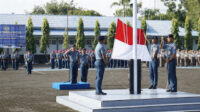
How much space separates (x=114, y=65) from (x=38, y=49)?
63.5 feet

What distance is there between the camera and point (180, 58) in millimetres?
43375

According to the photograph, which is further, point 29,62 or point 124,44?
point 29,62

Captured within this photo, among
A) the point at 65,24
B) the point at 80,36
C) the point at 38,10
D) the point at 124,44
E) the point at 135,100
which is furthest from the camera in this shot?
the point at 38,10

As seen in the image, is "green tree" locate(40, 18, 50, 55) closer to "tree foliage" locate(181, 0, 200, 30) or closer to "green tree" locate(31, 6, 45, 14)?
"tree foliage" locate(181, 0, 200, 30)

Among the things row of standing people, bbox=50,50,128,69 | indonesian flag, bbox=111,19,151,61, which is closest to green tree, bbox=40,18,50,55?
row of standing people, bbox=50,50,128,69

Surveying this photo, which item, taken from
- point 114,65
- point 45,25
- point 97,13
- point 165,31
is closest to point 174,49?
point 114,65

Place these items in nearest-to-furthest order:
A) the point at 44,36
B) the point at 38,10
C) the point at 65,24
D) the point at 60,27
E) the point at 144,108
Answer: the point at 144,108, the point at 44,36, the point at 60,27, the point at 65,24, the point at 38,10

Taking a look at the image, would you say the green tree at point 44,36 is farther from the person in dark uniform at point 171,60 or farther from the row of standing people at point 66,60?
the person in dark uniform at point 171,60

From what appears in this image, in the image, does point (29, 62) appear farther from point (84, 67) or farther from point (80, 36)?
point (80, 36)

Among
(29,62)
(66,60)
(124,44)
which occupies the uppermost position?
(124,44)

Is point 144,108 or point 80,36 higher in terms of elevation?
point 80,36

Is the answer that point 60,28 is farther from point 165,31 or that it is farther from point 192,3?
point 192,3

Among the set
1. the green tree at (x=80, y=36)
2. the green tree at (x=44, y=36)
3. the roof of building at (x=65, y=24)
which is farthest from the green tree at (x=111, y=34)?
the green tree at (x=44, y=36)

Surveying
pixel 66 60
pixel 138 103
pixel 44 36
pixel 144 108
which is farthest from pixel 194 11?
pixel 144 108
